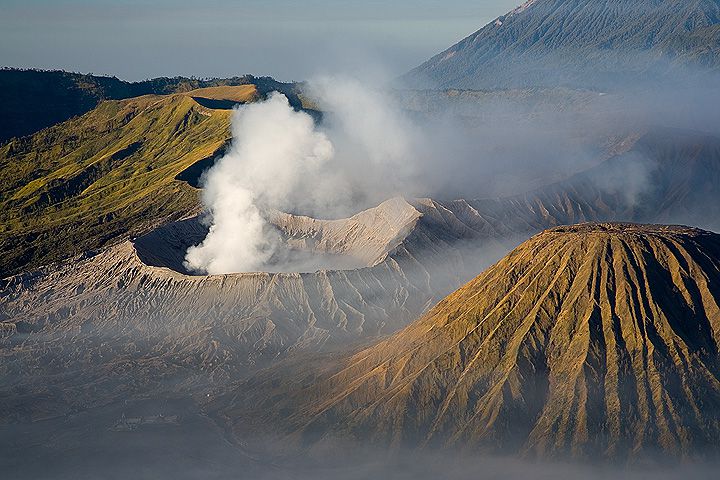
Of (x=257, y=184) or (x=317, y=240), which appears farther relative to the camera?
(x=257, y=184)

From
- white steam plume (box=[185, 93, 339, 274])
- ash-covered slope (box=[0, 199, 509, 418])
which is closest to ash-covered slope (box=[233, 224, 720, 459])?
ash-covered slope (box=[0, 199, 509, 418])

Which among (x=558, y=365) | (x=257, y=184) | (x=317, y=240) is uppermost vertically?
(x=257, y=184)

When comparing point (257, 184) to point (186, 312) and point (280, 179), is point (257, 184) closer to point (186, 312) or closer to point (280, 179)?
point (280, 179)

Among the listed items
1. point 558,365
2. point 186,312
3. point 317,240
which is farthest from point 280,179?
point 558,365

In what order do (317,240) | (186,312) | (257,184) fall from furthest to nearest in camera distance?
(257,184) < (317,240) < (186,312)

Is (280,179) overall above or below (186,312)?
above

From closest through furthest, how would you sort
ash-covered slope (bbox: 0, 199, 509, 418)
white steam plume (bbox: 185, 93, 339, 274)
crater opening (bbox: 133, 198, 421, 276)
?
ash-covered slope (bbox: 0, 199, 509, 418)
crater opening (bbox: 133, 198, 421, 276)
white steam plume (bbox: 185, 93, 339, 274)

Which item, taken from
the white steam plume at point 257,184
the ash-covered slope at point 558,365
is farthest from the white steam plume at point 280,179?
the ash-covered slope at point 558,365

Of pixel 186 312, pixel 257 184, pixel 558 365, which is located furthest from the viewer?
pixel 257 184

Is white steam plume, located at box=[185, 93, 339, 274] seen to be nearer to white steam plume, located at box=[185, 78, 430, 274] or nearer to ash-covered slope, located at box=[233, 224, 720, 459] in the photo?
white steam plume, located at box=[185, 78, 430, 274]
